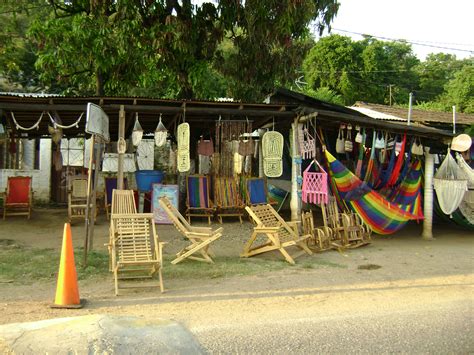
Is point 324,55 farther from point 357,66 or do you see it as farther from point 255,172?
point 255,172

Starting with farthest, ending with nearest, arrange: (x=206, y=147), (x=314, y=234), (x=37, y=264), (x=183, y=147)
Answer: (x=206, y=147)
(x=183, y=147)
(x=314, y=234)
(x=37, y=264)

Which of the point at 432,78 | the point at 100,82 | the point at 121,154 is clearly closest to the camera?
the point at 121,154

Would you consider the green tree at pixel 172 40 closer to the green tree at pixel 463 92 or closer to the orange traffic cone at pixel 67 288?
the orange traffic cone at pixel 67 288

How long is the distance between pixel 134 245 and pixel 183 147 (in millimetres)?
3475

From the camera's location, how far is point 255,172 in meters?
13.5

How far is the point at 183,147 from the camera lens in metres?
9.44

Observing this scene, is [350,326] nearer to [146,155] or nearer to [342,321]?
[342,321]

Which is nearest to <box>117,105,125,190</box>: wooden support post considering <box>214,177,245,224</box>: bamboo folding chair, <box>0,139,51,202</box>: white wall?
<box>214,177,245,224</box>: bamboo folding chair

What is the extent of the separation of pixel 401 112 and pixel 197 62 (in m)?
12.9

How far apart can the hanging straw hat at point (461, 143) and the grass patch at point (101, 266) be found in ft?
16.3

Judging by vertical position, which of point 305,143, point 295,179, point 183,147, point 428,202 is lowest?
point 428,202

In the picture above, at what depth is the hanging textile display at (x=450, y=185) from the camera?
10.2 metres

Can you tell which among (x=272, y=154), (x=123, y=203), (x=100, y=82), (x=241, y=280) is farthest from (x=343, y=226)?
(x=100, y=82)

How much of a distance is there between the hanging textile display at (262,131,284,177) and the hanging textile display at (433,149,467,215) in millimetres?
3905
